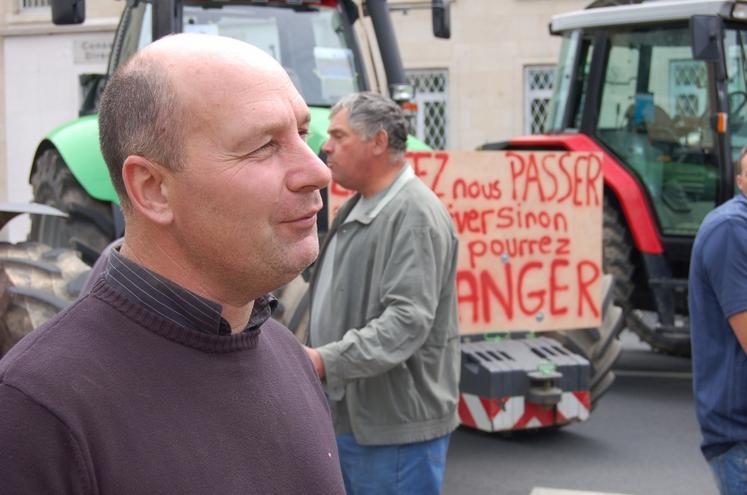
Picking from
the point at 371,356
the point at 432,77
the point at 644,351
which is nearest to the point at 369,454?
the point at 371,356

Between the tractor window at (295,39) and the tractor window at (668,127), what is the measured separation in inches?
131

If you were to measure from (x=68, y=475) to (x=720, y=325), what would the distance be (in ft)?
7.97

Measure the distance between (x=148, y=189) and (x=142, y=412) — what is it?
0.94ft

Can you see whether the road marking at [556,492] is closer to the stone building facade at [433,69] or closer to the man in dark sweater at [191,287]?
the man in dark sweater at [191,287]

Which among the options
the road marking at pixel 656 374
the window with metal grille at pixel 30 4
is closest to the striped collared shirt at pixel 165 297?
the road marking at pixel 656 374

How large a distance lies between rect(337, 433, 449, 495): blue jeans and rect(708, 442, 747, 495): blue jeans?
821 millimetres

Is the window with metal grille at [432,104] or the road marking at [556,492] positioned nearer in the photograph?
the road marking at [556,492]

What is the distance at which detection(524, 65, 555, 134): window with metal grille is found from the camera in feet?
62.6

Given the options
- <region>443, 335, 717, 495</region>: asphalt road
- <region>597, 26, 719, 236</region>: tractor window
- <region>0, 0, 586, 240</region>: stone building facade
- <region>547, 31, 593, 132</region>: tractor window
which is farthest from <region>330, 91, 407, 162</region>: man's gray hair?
<region>0, 0, 586, 240</region>: stone building facade

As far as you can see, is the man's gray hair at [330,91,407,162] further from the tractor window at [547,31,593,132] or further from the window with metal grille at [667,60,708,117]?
the tractor window at [547,31,593,132]

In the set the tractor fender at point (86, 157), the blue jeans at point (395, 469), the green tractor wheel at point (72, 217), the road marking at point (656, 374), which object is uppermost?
the tractor fender at point (86, 157)

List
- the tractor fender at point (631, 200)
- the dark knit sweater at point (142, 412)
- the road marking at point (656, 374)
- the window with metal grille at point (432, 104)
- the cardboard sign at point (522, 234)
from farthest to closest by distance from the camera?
A: the window with metal grille at point (432, 104)
the road marking at point (656, 374)
the tractor fender at point (631, 200)
the cardboard sign at point (522, 234)
the dark knit sweater at point (142, 412)

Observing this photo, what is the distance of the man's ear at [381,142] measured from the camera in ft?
11.8

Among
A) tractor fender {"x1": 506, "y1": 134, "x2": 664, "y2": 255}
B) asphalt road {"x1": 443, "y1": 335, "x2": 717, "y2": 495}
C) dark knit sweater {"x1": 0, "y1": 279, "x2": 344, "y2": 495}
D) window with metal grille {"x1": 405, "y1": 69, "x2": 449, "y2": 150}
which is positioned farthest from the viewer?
window with metal grille {"x1": 405, "y1": 69, "x2": 449, "y2": 150}
